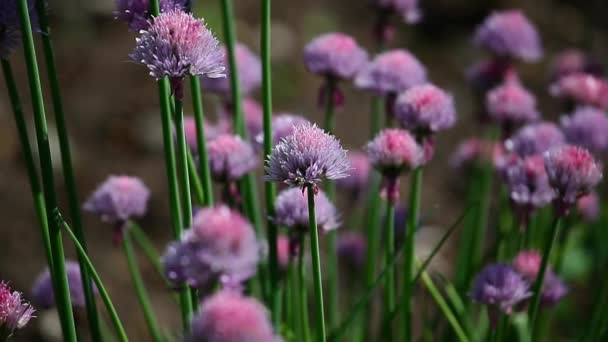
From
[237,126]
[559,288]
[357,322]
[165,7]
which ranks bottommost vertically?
[357,322]

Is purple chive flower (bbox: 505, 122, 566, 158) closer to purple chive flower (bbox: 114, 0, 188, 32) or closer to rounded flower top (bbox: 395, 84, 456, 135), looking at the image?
rounded flower top (bbox: 395, 84, 456, 135)

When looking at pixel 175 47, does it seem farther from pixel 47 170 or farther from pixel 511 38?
pixel 511 38

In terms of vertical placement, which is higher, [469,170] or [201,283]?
[201,283]

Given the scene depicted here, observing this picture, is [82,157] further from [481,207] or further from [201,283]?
[201,283]

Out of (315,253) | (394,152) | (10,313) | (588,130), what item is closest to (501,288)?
(394,152)

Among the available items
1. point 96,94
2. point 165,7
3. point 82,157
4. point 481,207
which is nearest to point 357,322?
point 481,207

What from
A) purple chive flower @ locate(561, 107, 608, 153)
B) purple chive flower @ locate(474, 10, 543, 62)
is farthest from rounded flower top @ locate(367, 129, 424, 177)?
purple chive flower @ locate(474, 10, 543, 62)

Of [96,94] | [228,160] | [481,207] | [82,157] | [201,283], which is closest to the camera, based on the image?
[201,283]
